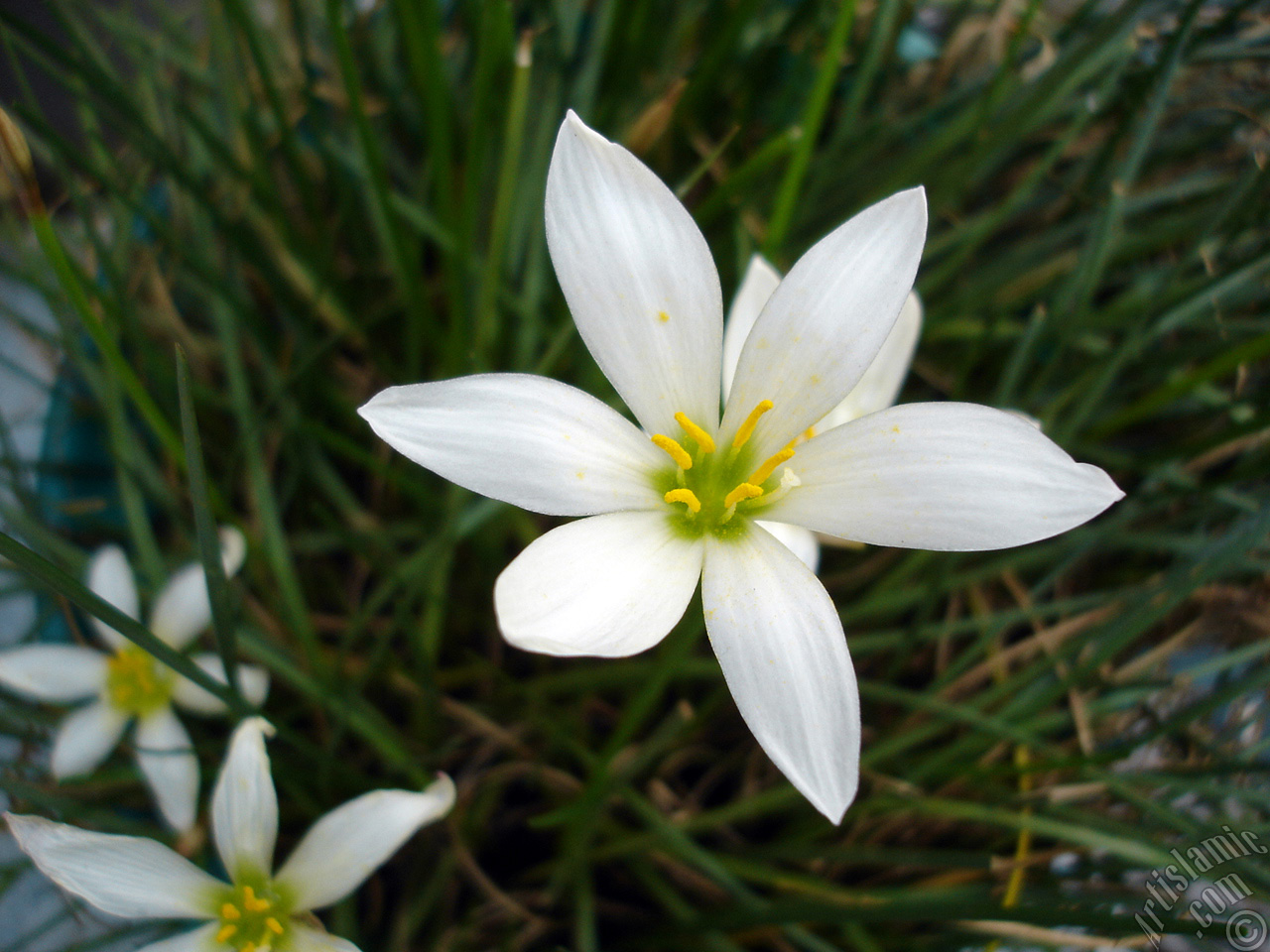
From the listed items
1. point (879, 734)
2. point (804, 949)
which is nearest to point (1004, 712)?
point (879, 734)

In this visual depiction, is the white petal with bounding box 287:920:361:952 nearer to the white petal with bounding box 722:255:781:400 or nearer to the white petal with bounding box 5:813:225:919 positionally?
the white petal with bounding box 5:813:225:919

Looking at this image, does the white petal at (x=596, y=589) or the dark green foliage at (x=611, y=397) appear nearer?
the white petal at (x=596, y=589)

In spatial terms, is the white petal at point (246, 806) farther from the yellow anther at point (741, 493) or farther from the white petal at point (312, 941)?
the yellow anther at point (741, 493)

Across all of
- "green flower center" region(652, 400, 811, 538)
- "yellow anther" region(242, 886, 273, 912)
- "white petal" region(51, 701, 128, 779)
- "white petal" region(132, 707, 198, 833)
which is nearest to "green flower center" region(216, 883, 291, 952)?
"yellow anther" region(242, 886, 273, 912)

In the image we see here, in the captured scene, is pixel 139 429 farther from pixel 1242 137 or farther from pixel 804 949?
pixel 1242 137

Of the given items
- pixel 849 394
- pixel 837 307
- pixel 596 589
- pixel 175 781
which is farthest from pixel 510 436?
pixel 175 781

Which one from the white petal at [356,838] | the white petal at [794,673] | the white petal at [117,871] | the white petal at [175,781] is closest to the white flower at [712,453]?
the white petal at [794,673]

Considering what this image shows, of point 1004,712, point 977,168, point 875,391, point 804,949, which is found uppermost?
point 977,168
